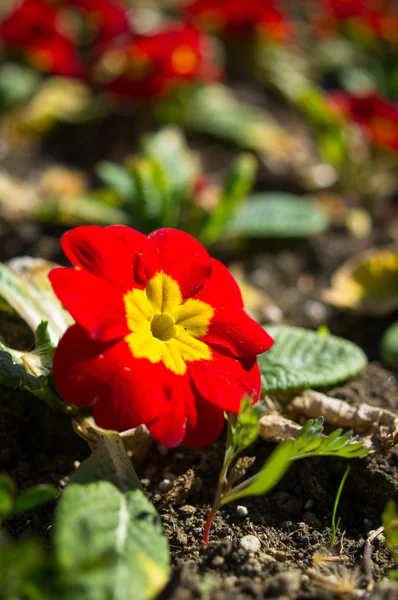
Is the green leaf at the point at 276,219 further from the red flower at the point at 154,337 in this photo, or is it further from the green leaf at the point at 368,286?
the red flower at the point at 154,337

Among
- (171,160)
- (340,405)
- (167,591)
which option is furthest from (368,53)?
(167,591)

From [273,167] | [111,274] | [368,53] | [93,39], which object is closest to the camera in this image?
[111,274]

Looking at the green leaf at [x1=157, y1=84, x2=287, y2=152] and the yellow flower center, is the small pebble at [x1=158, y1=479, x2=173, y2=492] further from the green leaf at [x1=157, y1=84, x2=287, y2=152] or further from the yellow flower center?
the green leaf at [x1=157, y1=84, x2=287, y2=152]

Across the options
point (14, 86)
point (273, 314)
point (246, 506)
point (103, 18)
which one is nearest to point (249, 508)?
point (246, 506)

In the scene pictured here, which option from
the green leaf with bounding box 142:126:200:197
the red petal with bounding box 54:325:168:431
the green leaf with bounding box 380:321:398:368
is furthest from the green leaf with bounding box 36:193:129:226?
the red petal with bounding box 54:325:168:431

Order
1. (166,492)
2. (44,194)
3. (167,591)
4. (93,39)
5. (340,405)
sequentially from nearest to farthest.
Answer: (167,591)
(166,492)
(340,405)
(44,194)
(93,39)

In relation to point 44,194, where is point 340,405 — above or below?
above

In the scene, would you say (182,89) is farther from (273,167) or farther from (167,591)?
(167,591)
